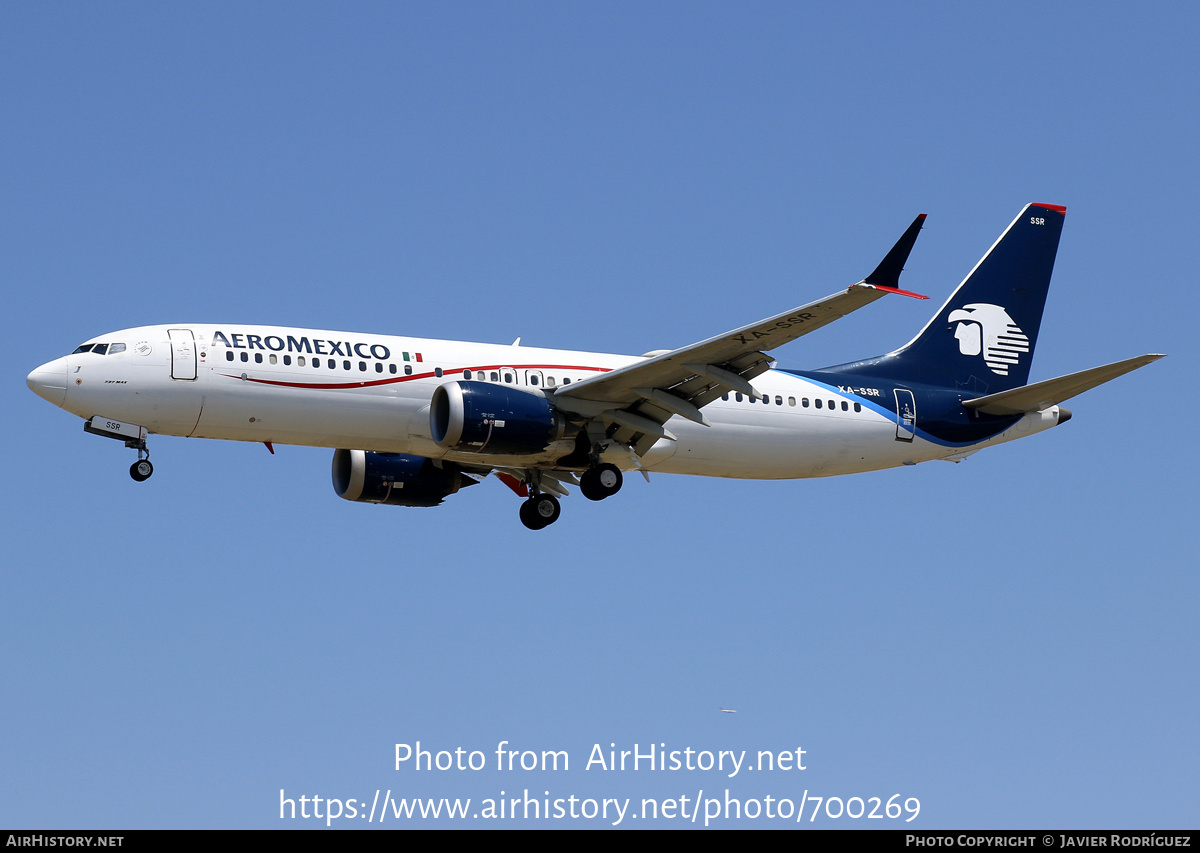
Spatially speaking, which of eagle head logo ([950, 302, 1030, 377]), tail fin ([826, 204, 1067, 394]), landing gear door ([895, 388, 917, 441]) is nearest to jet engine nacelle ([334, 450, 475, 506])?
tail fin ([826, 204, 1067, 394])

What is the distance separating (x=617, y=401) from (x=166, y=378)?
32.3ft

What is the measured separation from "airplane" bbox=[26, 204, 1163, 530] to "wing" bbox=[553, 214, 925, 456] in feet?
0.16

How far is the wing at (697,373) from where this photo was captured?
90.7 ft

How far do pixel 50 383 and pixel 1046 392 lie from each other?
23.0m

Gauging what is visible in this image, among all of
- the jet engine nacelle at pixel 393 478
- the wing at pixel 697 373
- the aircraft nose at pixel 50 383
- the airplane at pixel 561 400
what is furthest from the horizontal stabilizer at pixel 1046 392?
the aircraft nose at pixel 50 383

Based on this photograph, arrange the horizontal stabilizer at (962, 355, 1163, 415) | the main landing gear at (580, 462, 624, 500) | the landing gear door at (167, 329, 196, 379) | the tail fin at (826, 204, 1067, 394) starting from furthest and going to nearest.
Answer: the tail fin at (826, 204, 1067, 394)
the main landing gear at (580, 462, 624, 500)
the horizontal stabilizer at (962, 355, 1163, 415)
the landing gear door at (167, 329, 196, 379)

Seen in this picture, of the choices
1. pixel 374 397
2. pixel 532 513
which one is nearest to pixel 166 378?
pixel 374 397

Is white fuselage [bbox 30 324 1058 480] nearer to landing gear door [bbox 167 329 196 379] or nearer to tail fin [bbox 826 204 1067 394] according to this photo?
landing gear door [bbox 167 329 196 379]

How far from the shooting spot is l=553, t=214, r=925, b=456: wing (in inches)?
1089

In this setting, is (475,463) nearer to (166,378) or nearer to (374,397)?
(374,397)

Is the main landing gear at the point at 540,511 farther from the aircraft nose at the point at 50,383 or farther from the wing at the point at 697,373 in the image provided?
the aircraft nose at the point at 50,383

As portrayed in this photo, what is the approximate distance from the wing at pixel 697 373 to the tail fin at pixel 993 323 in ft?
20.2

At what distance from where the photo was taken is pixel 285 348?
31.8m

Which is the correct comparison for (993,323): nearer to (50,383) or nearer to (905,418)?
(905,418)
